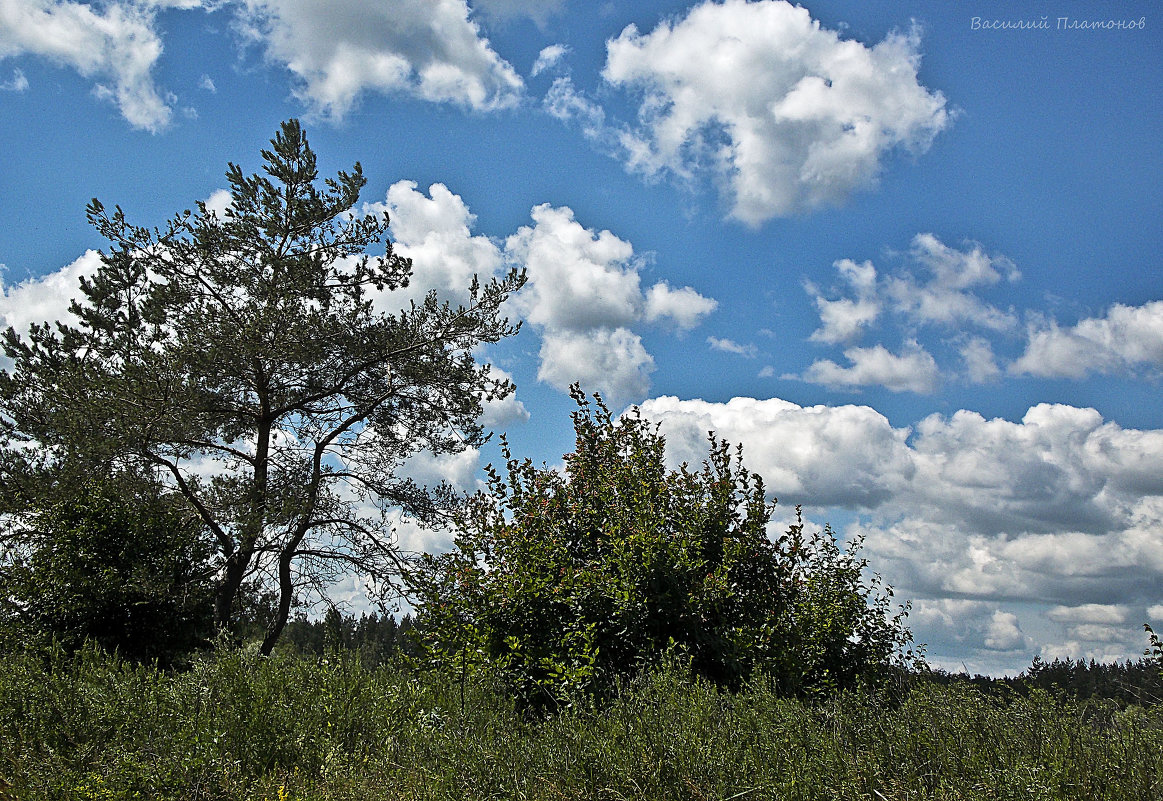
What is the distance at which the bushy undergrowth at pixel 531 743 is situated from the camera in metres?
4.33

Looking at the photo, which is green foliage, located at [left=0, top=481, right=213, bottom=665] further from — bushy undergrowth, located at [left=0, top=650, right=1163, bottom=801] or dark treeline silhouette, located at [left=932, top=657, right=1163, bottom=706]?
dark treeline silhouette, located at [left=932, top=657, right=1163, bottom=706]

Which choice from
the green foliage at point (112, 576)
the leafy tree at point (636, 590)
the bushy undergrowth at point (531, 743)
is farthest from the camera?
the green foliage at point (112, 576)

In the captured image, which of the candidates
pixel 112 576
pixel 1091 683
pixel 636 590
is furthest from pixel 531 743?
pixel 112 576

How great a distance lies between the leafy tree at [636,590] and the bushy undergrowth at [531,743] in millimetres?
483

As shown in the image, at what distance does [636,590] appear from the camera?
7188 mm

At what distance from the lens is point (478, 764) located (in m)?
4.93

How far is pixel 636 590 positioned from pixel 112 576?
1076 cm

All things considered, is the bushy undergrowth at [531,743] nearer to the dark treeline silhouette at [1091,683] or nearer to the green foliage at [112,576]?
the dark treeline silhouette at [1091,683]

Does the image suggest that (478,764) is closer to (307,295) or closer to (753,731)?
(753,731)

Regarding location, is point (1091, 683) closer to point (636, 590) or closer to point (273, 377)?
point (636, 590)

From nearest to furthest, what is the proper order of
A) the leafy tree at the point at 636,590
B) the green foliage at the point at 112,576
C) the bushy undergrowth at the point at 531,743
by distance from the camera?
the bushy undergrowth at the point at 531,743, the leafy tree at the point at 636,590, the green foliage at the point at 112,576

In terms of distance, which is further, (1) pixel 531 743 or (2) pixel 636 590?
(2) pixel 636 590

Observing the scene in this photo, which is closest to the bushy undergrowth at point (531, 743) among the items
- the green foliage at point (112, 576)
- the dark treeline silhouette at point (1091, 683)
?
the dark treeline silhouette at point (1091, 683)

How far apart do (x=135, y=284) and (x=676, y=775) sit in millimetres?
18038
